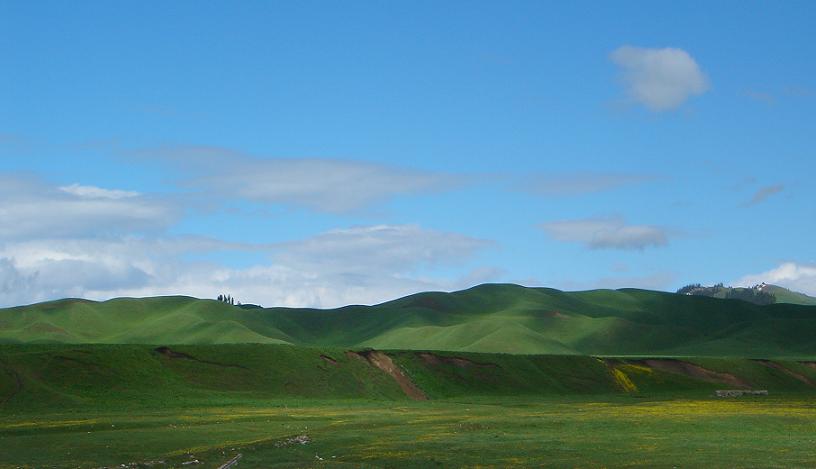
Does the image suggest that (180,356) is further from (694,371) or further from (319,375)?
(694,371)

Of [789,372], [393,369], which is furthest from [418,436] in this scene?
[789,372]

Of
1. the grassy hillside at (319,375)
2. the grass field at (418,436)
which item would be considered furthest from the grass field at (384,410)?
the grassy hillside at (319,375)

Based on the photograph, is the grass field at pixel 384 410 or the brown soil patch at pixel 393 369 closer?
the grass field at pixel 384 410

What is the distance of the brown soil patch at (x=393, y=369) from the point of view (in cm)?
11188

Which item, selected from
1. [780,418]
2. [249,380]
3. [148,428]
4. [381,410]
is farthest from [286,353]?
[780,418]

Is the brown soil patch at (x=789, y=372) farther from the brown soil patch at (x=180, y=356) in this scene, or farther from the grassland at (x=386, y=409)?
the brown soil patch at (x=180, y=356)

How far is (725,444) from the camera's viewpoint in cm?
5397

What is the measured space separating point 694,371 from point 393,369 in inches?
1739

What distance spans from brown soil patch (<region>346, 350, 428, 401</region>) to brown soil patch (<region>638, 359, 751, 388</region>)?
121 feet

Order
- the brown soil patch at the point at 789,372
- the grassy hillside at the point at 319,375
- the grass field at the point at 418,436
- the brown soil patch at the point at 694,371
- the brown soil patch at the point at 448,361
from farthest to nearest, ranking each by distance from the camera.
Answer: the brown soil patch at the point at 789,372
the brown soil patch at the point at 694,371
the brown soil patch at the point at 448,361
the grassy hillside at the point at 319,375
the grass field at the point at 418,436

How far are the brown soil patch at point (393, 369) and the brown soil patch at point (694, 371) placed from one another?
3686 cm

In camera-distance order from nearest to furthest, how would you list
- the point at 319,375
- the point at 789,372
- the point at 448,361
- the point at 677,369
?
1. the point at 319,375
2. the point at 448,361
3. the point at 677,369
4. the point at 789,372

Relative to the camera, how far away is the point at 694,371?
13688cm

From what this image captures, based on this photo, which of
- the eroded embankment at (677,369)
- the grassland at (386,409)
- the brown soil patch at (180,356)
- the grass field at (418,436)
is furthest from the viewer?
the eroded embankment at (677,369)
